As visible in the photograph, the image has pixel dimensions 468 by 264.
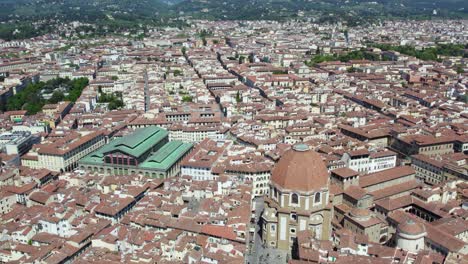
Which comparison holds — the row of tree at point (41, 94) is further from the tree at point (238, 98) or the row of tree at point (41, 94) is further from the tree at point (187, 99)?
the tree at point (238, 98)

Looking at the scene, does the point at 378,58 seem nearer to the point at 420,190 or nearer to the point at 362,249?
the point at 420,190

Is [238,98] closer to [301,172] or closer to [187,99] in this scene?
[187,99]

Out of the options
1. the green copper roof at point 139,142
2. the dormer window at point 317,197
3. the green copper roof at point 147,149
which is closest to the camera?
the dormer window at point 317,197

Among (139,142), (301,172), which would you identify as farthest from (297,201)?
(139,142)

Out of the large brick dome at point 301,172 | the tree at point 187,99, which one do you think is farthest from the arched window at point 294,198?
the tree at point 187,99

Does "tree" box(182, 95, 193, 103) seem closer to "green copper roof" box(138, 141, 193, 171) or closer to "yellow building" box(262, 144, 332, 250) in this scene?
"green copper roof" box(138, 141, 193, 171)

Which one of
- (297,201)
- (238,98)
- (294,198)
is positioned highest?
(238,98)
